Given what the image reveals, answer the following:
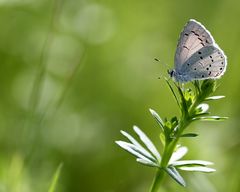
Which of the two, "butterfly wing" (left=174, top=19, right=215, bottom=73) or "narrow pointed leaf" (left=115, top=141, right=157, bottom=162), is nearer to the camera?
"narrow pointed leaf" (left=115, top=141, right=157, bottom=162)

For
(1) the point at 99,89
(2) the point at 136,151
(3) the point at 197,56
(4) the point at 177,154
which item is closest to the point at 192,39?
(3) the point at 197,56

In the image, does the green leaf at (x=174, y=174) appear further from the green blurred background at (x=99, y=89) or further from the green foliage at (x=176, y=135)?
the green blurred background at (x=99, y=89)

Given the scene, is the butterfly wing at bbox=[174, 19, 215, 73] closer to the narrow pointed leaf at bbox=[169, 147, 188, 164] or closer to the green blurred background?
the narrow pointed leaf at bbox=[169, 147, 188, 164]

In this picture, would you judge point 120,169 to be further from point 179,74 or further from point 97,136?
point 179,74


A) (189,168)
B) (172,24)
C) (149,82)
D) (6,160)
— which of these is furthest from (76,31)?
(189,168)

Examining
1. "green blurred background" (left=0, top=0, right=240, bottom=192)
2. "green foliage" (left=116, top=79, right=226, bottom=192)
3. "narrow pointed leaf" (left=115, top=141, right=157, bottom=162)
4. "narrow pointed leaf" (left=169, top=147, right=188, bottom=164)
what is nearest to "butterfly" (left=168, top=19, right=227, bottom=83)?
"green foliage" (left=116, top=79, right=226, bottom=192)

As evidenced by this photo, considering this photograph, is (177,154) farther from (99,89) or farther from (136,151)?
(99,89)
